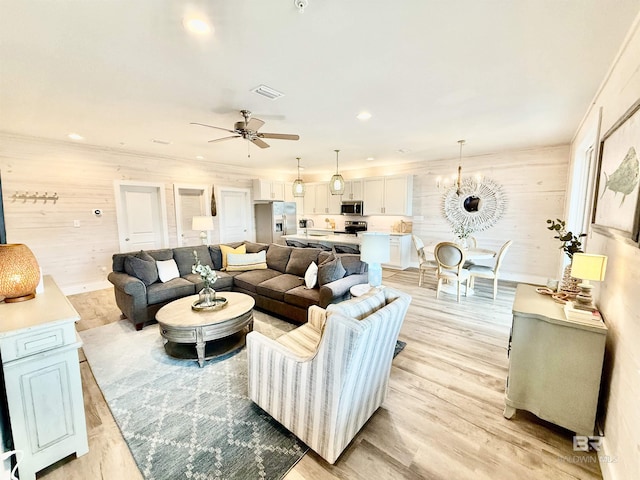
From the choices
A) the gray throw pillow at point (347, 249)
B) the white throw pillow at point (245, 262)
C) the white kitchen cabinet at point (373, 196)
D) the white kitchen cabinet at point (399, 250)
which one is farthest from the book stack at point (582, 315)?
the white kitchen cabinet at point (373, 196)

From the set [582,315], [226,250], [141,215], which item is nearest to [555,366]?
[582,315]

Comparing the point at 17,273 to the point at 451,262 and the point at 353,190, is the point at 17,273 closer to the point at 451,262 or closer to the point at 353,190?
the point at 451,262

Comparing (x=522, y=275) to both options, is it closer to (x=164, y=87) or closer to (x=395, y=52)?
(x=395, y=52)

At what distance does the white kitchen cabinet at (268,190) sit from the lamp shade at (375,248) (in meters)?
5.10

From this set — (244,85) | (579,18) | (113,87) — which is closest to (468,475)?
(579,18)

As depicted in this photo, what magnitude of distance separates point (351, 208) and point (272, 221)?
7.55 ft

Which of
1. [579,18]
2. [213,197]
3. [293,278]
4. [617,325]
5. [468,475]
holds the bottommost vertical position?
[468,475]

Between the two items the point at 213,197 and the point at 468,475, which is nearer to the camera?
the point at 468,475

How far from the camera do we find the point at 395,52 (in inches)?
76.9

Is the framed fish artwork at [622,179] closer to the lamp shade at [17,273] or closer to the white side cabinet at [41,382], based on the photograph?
the white side cabinet at [41,382]

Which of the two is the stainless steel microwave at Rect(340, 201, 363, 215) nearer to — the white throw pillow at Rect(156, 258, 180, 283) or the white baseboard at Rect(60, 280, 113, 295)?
the white throw pillow at Rect(156, 258, 180, 283)

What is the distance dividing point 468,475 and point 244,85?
3.37 m

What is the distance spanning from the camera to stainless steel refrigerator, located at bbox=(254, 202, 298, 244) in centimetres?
751

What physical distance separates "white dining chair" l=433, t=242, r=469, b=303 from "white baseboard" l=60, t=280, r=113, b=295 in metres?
6.04
